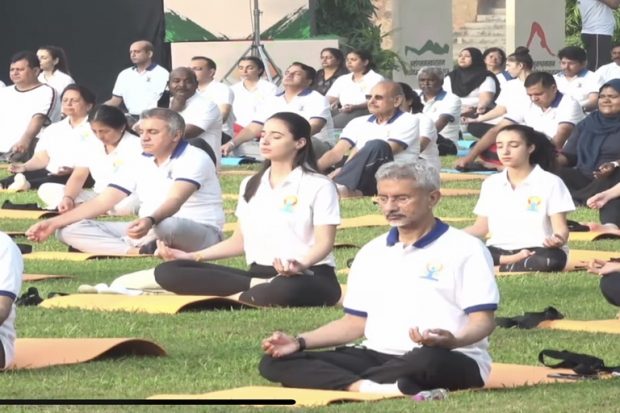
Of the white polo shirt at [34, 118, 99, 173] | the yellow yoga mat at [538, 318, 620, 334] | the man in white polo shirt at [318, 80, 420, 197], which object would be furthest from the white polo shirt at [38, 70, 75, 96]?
the yellow yoga mat at [538, 318, 620, 334]

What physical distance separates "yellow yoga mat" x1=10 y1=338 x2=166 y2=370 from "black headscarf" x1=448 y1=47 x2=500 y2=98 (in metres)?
14.9

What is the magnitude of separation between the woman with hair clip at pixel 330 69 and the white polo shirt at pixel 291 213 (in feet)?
40.9

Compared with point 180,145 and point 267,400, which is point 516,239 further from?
point 267,400

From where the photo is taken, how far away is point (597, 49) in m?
23.8

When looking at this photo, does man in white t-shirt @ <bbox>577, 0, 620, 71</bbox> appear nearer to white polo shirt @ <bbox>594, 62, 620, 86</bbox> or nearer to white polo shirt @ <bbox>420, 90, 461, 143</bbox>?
white polo shirt @ <bbox>594, 62, 620, 86</bbox>

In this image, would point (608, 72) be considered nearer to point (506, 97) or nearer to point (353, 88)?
point (506, 97)

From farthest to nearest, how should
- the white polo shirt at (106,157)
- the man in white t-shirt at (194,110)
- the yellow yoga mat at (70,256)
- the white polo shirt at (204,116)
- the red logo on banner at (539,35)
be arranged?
the red logo on banner at (539,35)
the white polo shirt at (204,116)
the man in white t-shirt at (194,110)
the white polo shirt at (106,157)
the yellow yoga mat at (70,256)

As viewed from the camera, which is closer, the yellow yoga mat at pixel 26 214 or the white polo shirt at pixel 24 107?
the yellow yoga mat at pixel 26 214

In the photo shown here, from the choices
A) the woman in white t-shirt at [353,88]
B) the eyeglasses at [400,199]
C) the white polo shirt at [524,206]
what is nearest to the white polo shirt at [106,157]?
the white polo shirt at [524,206]

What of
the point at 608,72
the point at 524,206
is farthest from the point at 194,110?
the point at 524,206

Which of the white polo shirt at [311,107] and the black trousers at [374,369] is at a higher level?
the black trousers at [374,369]

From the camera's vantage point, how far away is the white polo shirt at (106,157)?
12.8 metres

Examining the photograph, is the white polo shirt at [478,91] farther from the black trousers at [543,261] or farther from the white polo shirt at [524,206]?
the black trousers at [543,261]

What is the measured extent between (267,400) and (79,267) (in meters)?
5.36
